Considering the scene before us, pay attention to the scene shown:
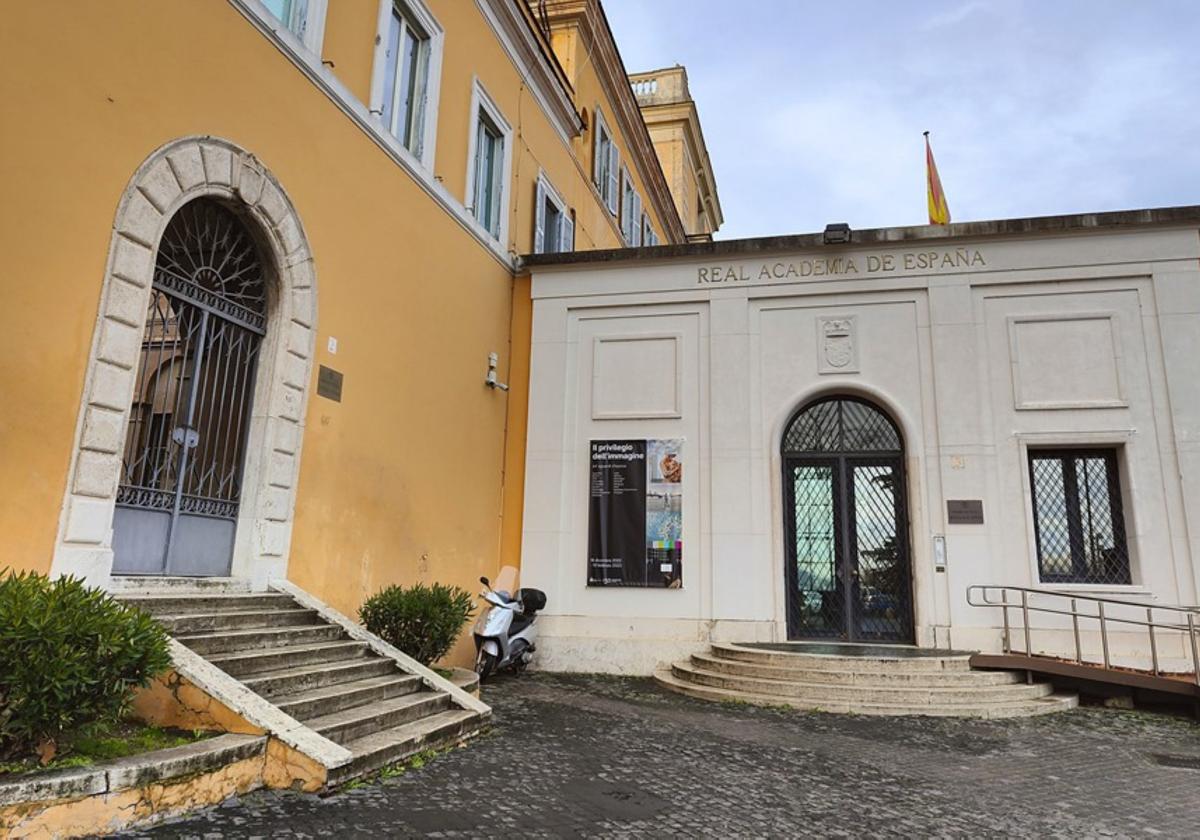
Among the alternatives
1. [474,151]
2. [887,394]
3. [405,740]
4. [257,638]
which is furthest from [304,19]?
[887,394]

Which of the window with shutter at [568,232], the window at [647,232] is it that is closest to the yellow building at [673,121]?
the window at [647,232]

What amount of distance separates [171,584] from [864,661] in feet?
21.9

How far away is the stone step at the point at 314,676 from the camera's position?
5164 mm

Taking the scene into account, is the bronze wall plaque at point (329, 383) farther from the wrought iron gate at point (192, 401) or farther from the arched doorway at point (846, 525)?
the arched doorway at point (846, 525)

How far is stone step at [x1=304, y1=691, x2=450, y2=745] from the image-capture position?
4945 millimetres

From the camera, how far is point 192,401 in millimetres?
6613

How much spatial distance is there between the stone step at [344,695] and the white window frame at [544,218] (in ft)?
27.3

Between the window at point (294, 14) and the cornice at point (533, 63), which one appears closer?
the window at point (294, 14)

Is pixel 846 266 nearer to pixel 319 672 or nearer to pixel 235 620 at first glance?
pixel 319 672

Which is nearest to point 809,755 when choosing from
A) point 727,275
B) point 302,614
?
point 302,614

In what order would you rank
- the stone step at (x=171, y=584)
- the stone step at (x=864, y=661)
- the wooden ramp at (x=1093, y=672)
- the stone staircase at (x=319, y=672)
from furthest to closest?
the stone step at (x=864, y=661)
the wooden ramp at (x=1093, y=672)
the stone step at (x=171, y=584)
the stone staircase at (x=319, y=672)

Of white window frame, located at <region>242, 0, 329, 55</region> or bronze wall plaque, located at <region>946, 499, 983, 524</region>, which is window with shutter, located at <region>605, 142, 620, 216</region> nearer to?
white window frame, located at <region>242, 0, 329, 55</region>

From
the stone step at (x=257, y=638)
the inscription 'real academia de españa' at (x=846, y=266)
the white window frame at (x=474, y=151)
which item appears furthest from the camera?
the white window frame at (x=474, y=151)

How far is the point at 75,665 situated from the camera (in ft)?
11.7
